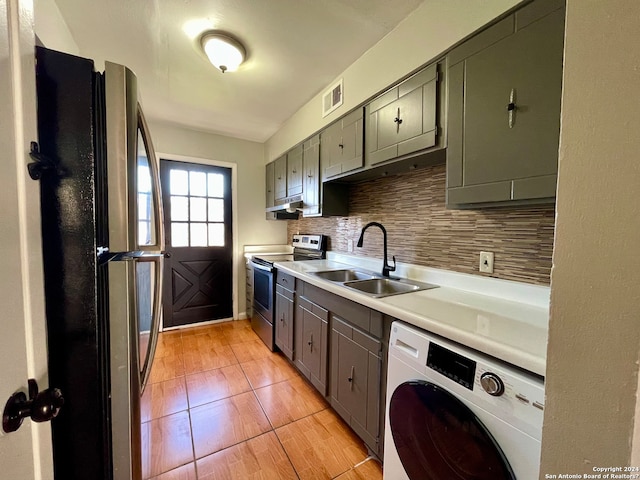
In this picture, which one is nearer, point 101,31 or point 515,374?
point 515,374

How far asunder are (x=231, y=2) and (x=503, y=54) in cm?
141

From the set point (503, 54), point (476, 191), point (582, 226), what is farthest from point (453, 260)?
point (582, 226)

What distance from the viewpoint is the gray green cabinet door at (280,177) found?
3.03 meters

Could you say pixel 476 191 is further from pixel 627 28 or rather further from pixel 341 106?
pixel 341 106

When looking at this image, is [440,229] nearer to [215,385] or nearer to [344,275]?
[344,275]

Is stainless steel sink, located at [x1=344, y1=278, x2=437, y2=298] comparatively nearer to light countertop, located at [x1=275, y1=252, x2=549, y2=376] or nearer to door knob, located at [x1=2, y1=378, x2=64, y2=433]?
light countertop, located at [x1=275, y1=252, x2=549, y2=376]

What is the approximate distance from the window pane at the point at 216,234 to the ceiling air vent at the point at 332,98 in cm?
208

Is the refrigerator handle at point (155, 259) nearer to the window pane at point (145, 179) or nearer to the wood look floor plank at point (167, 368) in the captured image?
the window pane at point (145, 179)

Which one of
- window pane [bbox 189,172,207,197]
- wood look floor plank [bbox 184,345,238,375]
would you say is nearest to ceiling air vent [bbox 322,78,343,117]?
window pane [bbox 189,172,207,197]

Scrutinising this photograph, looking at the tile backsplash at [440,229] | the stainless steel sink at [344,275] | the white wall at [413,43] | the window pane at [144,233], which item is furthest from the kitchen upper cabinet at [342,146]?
the window pane at [144,233]

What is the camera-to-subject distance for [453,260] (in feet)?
5.19

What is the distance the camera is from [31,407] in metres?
0.44

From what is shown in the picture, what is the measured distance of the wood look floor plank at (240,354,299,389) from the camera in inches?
82.5

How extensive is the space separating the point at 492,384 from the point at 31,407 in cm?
110
